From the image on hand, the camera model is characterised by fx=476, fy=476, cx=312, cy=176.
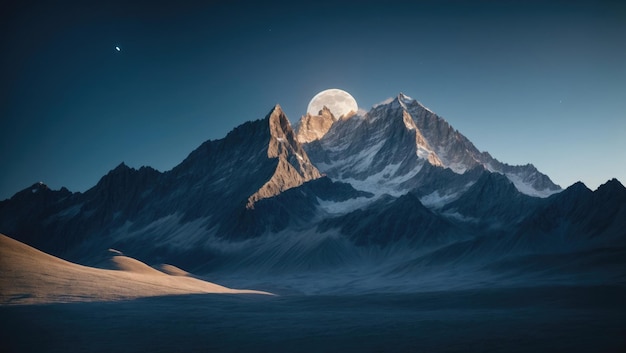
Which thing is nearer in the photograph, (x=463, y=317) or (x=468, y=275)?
(x=463, y=317)

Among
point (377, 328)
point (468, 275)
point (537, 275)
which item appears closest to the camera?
point (377, 328)

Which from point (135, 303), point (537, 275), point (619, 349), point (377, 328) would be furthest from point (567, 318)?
point (537, 275)

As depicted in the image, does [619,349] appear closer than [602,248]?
Yes

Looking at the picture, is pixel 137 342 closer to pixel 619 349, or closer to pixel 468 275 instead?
pixel 619 349

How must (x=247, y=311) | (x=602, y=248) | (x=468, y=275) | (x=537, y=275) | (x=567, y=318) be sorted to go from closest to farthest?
(x=567, y=318) < (x=247, y=311) < (x=537, y=275) < (x=602, y=248) < (x=468, y=275)

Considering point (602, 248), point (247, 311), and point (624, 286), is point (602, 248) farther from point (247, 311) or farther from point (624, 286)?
point (247, 311)

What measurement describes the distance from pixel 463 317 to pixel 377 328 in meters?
16.4

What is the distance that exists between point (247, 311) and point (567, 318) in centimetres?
4223

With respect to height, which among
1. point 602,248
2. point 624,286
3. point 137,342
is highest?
point 602,248

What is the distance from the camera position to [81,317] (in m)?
51.3

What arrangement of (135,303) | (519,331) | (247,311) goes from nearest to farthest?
(519,331) < (135,303) < (247,311)

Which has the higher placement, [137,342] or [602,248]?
[602,248]

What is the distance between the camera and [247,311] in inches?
2689

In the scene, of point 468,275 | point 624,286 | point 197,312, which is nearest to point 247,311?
point 197,312
